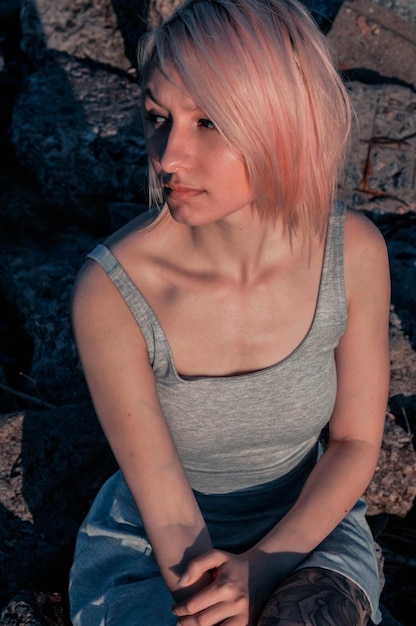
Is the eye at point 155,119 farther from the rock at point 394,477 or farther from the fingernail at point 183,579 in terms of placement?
the rock at point 394,477

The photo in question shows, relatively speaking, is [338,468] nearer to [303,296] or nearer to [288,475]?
[288,475]

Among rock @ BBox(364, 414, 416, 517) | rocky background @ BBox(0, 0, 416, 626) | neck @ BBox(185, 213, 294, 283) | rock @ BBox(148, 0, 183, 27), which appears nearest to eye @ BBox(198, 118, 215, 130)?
neck @ BBox(185, 213, 294, 283)

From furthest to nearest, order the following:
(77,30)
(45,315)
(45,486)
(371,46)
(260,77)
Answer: (77,30)
(371,46)
(45,315)
(45,486)
(260,77)

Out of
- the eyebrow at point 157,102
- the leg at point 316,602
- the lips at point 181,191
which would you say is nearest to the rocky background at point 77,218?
the leg at point 316,602

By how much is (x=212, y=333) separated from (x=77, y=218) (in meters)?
2.24

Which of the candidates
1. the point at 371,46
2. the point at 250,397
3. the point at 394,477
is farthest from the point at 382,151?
the point at 250,397

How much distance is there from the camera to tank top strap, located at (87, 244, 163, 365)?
234 cm

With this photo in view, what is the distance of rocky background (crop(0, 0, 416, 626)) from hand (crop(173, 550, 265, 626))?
63 centimetres

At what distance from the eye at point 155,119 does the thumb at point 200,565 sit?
115cm

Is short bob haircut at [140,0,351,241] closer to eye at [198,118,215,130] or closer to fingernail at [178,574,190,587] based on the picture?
eye at [198,118,215,130]

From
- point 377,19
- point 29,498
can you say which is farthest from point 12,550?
point 377,19

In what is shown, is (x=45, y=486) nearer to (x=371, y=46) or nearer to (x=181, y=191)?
(x=181, y=191)

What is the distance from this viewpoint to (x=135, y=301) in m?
2.35

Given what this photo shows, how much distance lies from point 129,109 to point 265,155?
2.42m
